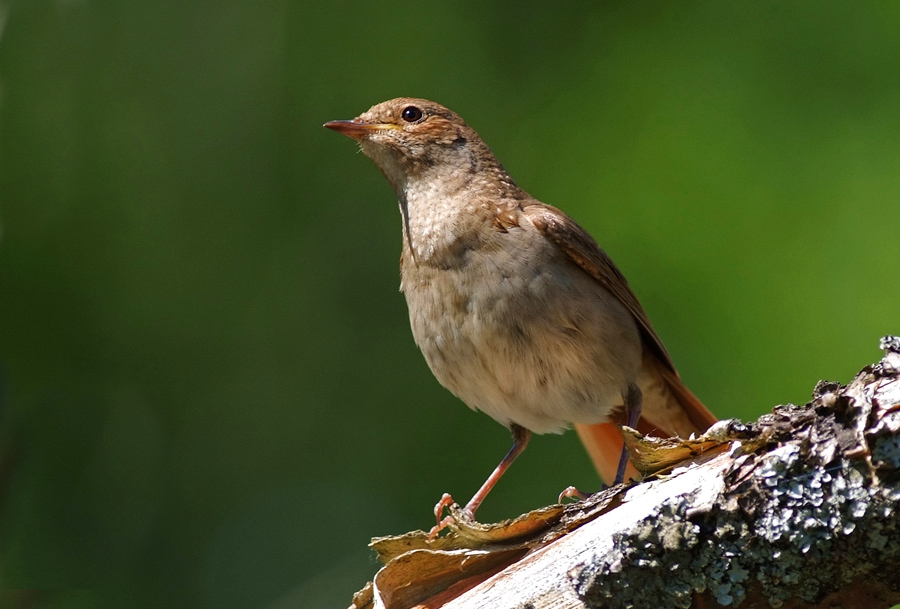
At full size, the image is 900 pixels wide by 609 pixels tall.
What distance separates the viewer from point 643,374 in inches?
197

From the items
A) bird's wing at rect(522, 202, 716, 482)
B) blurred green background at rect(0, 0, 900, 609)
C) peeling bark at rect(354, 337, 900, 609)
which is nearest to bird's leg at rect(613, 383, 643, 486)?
bird's wing at rect(522, 202, 716, 482)

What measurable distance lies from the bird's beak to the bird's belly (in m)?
0.87

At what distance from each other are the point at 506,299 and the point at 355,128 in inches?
53.6

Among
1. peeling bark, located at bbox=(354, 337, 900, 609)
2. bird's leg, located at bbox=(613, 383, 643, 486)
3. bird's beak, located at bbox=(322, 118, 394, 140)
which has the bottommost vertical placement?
bird's leg, located at bbox=(613, 383, 643, 486)

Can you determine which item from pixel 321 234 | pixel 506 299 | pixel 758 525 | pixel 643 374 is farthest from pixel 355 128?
pixel 758 525

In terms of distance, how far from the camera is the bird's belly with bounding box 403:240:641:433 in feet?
14.1

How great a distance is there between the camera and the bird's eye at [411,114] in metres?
5.07

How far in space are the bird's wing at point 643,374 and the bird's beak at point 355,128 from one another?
0.92 meters

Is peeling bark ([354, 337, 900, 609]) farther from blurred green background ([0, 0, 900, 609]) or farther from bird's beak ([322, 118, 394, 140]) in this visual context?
blurred green background ([0, 0, 900, 609])

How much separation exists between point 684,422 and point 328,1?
14.8ft

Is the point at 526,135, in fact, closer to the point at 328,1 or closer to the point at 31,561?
the point at 328,1

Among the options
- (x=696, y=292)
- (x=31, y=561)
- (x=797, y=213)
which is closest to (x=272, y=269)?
(x=31, y=561)

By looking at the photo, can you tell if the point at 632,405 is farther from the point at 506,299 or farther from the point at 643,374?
the point at 506,299

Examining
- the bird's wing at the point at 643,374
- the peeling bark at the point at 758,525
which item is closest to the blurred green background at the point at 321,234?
the bird's wing at the point at 643,374
